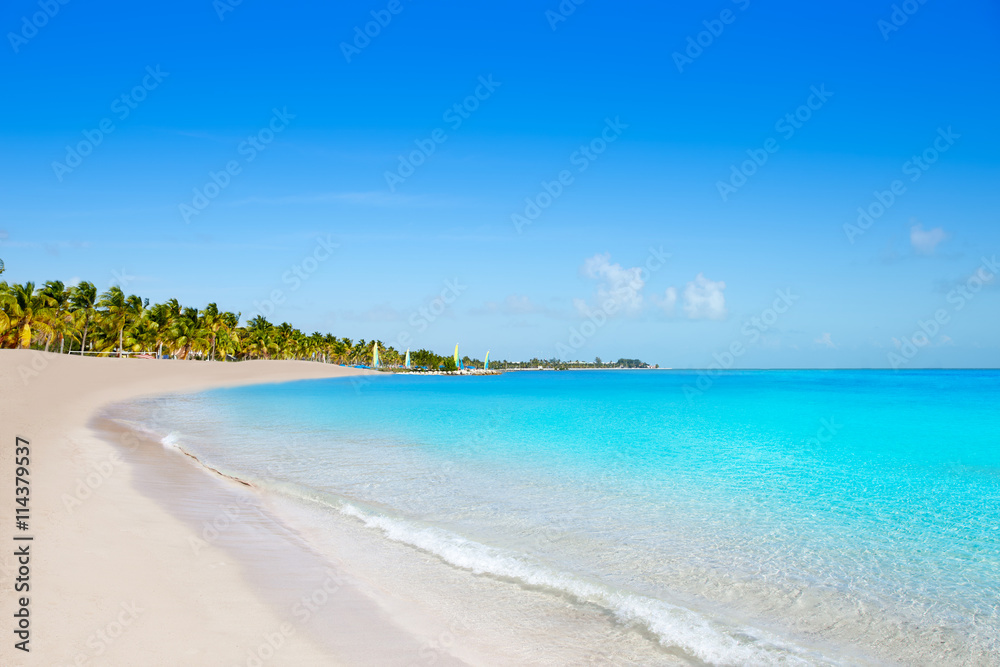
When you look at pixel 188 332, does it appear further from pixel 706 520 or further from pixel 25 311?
pixel 706 520

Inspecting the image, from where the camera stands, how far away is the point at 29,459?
13.3 m

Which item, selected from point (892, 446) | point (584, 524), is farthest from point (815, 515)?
point (892, 446)

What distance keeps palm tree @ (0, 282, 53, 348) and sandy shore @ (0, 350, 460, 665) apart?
211ft

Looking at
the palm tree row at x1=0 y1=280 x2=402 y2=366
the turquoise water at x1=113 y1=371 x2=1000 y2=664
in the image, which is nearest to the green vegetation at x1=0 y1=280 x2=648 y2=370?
the palm tree row at x1=0 y1=280 x2=402 y2=366

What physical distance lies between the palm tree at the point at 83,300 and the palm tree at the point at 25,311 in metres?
7.32

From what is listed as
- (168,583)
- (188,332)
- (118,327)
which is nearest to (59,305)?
(118,327)

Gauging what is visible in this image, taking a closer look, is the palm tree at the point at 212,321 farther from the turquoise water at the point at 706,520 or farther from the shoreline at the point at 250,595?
the shoreline at the point at 250,595

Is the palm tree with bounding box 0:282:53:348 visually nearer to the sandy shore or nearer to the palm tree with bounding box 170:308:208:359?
the palm tree with bounding box 170:308:208:359

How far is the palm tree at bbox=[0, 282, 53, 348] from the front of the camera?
201 ft

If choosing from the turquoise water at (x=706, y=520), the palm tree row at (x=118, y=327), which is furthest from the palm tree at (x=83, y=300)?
the turquoise water at (x=706, y=520)

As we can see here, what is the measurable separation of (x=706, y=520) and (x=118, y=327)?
98317 mm

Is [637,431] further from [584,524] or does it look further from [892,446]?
[584,524]

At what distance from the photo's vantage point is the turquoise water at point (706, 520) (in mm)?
6660

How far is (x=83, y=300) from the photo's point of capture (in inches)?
3022
